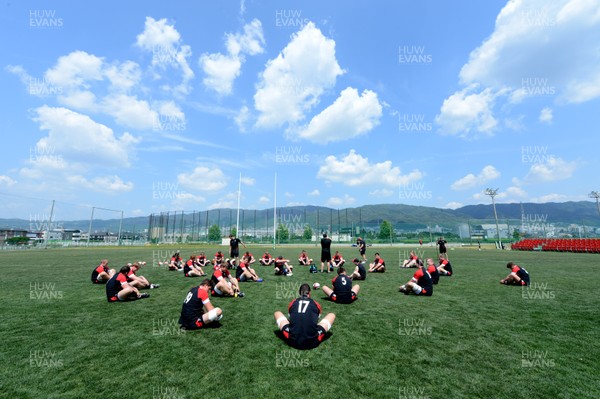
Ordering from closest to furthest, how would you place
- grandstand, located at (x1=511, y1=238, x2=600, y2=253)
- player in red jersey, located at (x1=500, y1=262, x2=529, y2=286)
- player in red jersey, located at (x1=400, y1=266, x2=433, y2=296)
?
player in red jersey, located at (x1=400, y1=266, x2=433, y2=296) < player in red jersey, located at (x1=500, y1=262, x2=529, y2=286) < grandstand, located at (x1=511, y1=238, x2=600, y2=253)

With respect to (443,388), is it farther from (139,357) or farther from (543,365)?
(139,357)

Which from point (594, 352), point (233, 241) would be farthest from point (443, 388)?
point (233, 241)

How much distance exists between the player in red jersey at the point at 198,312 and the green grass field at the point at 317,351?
0.27 metres

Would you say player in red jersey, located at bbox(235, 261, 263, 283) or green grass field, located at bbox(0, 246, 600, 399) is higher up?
player in red jersey, located at bbox(235, 261, 263, 283)

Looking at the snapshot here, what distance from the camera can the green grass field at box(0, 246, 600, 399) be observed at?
4082 millimetres

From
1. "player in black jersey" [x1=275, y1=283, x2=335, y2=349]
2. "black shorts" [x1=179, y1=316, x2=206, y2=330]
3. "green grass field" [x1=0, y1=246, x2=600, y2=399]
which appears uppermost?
"player in black jersey" [x1=275, y1=283, x2=335, y2=349]

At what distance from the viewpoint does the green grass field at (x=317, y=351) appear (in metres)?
4.08

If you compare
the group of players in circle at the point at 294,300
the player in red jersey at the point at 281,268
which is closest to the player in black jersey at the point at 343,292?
the group of players in circle at the point at 294,300

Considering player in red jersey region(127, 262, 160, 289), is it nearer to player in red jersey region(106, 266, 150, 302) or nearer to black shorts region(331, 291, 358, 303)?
player in red jersey region(106, 266, 150, 302)

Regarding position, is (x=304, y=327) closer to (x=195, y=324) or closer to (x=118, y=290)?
(x=195, y=324)

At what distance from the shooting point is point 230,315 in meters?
7.75

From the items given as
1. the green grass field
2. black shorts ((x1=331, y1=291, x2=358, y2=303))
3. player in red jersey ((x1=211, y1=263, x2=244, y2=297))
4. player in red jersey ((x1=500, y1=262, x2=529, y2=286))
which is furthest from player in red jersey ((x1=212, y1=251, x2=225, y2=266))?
player in red jersey ((x1=500, y1=262, x2=529, y2=286))

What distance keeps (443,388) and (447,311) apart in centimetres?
446

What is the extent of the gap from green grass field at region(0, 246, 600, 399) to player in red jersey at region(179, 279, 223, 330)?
268 millimetres
